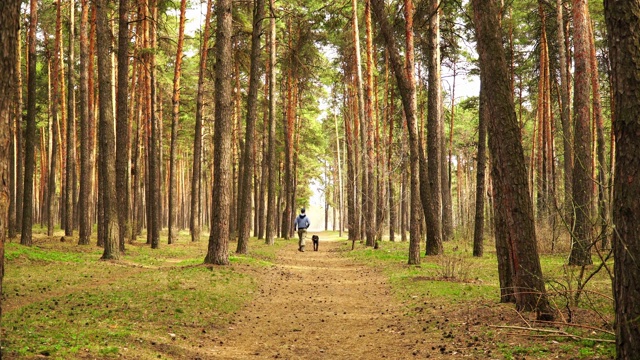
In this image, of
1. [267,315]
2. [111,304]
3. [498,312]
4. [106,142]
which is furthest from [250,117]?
[498,312]

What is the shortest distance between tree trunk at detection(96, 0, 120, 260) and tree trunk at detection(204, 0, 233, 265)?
3.32 meters

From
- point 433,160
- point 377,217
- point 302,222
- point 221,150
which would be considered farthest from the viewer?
point 377,217

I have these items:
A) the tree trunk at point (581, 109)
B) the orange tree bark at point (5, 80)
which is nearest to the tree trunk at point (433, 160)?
the tree trunk at point (581, 109)

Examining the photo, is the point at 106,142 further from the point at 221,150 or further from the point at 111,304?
the point at 111,304

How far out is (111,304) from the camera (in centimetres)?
844

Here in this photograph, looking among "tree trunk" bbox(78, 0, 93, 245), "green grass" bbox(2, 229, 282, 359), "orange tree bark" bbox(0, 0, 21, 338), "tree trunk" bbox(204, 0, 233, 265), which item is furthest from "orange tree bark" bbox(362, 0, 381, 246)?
"orange tree bark" bbox(0, 0, 21, 338)

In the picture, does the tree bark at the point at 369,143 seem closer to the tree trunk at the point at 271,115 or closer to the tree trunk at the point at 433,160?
the tree trunk at the point at 271,115

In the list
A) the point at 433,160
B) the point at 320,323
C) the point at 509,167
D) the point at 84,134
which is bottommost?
the point at 320,323

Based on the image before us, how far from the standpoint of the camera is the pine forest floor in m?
5.75

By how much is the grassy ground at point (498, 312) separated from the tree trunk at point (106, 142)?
8.61 metres

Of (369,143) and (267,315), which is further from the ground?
(369,143)

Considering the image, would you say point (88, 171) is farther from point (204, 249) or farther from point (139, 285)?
point (139, 285)

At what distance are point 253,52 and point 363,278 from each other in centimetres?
987

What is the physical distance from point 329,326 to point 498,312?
280 cm
